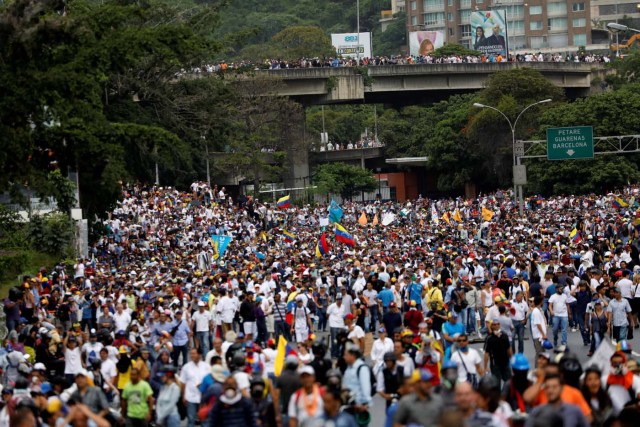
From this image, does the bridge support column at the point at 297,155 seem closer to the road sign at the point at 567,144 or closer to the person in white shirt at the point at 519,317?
the road sign at the point at 567,144

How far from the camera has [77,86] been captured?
27359 mm

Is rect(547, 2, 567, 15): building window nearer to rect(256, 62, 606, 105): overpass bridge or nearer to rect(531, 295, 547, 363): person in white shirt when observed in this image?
rect(256, 62, 606, 105): overpass bridge

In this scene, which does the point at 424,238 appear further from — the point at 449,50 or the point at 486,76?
the point at 449,50

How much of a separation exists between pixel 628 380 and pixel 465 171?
7210 centimetres

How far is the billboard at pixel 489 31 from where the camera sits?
421 ft

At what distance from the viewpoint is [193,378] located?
→ 16984 millimetres

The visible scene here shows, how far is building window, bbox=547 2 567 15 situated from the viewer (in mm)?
153875

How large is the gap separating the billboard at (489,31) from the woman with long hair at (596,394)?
377 ft

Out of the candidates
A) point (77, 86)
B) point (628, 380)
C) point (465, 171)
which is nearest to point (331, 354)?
point (77, 86)

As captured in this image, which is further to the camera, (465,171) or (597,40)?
(597,40)

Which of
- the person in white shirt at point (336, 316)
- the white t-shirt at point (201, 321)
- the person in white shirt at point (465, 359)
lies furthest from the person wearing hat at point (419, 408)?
the white t-shirt at point (201, 321)

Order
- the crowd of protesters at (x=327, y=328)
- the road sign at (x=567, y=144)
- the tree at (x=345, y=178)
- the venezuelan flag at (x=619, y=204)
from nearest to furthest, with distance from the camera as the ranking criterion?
the crowd of protesters at (x=327, y=328)
the venezuelan flag at (x=619, y=204)
the road sign at (x=567, y=144)
the tree at (x=345, y=178)

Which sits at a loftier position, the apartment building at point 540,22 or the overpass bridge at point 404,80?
the apartment building at point 540,22

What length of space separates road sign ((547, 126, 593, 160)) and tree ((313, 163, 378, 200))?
31.5m
